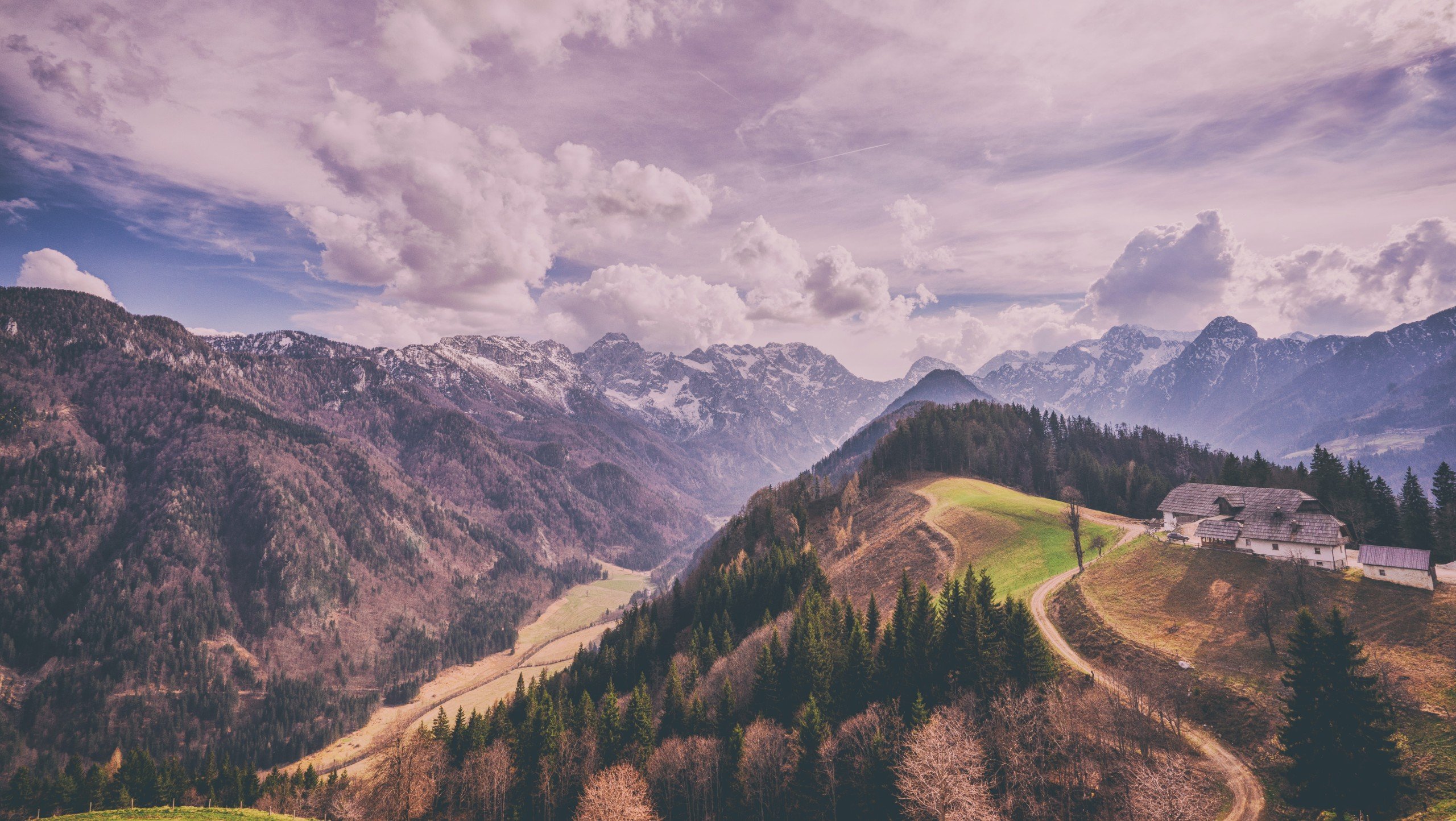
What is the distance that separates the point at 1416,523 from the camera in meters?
73.0

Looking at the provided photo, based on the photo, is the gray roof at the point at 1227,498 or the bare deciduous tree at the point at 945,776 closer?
the bare deciduous tree at the point at 945,776

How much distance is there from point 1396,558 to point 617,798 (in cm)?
8541

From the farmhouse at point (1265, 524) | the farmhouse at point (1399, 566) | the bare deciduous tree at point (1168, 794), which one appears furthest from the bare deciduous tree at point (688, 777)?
the farmhouse at point (1399, 566)

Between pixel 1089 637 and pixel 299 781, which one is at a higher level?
pixel 1089 637

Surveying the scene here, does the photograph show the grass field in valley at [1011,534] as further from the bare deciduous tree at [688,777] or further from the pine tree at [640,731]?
the pine tree at [640,731]

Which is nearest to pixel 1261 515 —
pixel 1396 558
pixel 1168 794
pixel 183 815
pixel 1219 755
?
pixel 1396 558

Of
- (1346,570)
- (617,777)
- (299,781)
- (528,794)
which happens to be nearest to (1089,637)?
(1346,570)

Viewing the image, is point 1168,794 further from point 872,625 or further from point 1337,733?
point 872,625

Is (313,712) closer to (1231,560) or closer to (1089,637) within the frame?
(1089,637)

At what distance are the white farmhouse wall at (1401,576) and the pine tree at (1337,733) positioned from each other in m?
27.7

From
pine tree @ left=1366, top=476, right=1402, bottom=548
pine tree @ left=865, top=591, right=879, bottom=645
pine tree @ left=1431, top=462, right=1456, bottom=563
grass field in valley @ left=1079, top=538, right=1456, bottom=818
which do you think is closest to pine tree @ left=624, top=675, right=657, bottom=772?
pine tree @ left=865, top=591, right=879, bottom=645

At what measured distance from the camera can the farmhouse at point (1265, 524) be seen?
215 ft

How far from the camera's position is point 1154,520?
98.1m

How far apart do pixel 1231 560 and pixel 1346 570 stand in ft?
33.2
